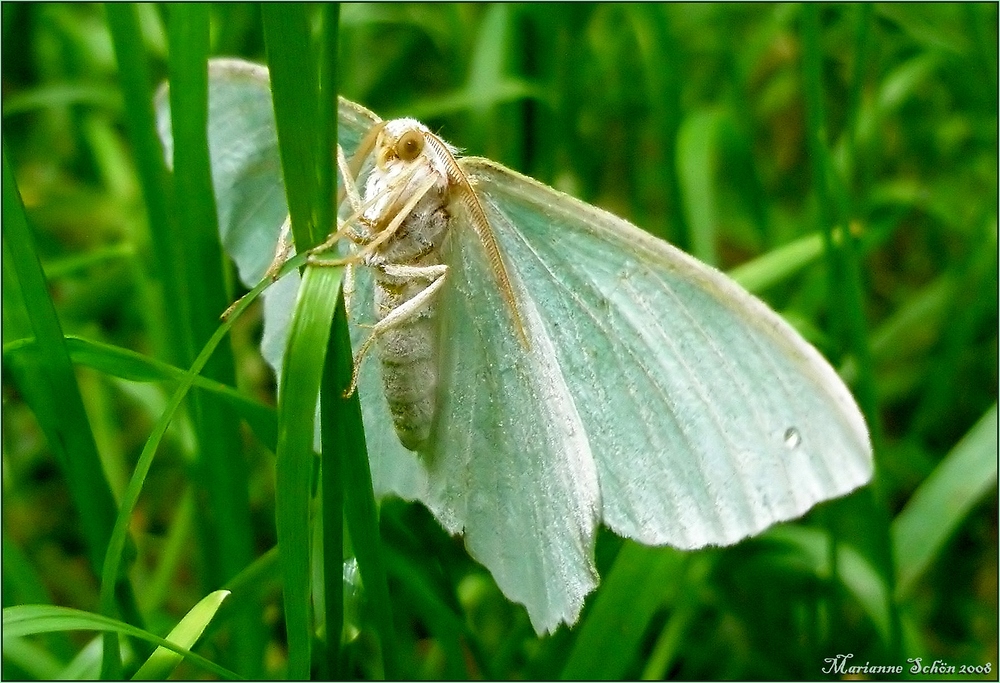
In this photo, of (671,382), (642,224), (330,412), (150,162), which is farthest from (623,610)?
(642,224)

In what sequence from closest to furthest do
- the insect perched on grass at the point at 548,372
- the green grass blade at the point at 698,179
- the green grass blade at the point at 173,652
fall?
the green grass blade at the point at 173,652
the insect perched on grass at the point at 548,372
the green grass blade at the point at 698,179

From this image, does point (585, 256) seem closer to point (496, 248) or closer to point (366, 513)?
point (496, 248)

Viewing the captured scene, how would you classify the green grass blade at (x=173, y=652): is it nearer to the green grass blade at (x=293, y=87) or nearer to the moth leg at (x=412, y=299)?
the moth leg at (x=412, y=299)

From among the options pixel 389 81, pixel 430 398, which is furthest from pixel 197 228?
pixel 389 81

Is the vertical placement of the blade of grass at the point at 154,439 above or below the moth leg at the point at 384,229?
below

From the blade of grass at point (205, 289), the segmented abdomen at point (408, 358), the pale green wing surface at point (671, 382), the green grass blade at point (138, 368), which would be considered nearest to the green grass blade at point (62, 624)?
the green grass blade at point (138, 368)

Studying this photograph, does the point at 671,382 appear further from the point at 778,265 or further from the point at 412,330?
the point at 778,265
